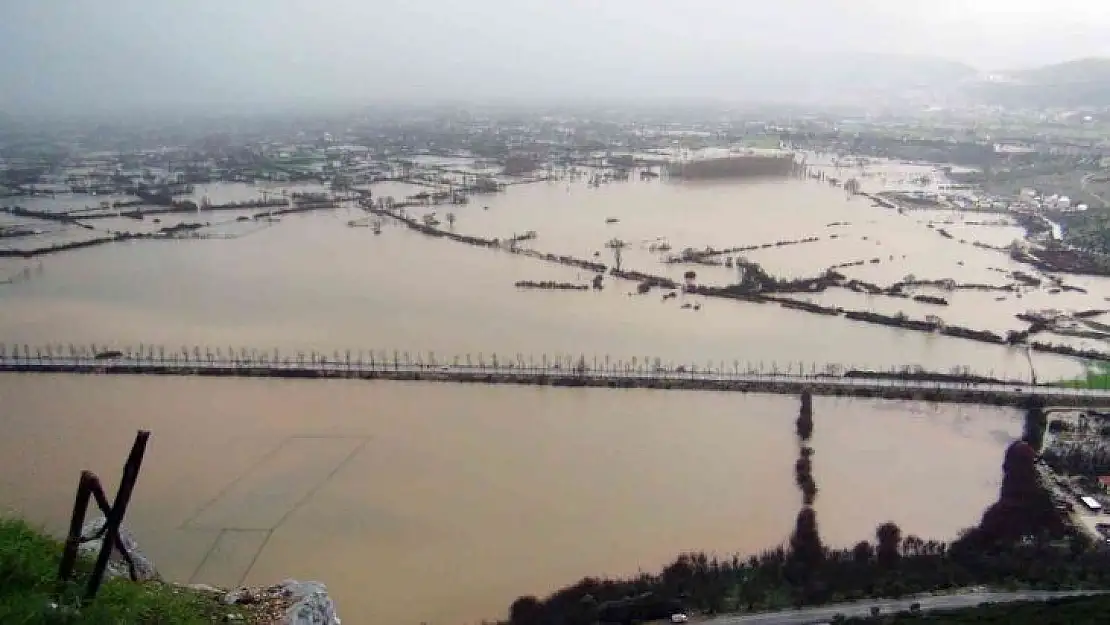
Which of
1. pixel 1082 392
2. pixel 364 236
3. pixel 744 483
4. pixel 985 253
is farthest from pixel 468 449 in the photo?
pixel 985 253

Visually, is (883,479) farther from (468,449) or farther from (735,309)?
(735,309)

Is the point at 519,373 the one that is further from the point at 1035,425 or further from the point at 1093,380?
the point at 1093,380

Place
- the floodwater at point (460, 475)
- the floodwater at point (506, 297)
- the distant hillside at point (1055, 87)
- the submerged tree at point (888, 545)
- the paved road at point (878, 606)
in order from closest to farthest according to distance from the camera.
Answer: the paved road at point (878, 606) → the submerged tree at point (888, 545) → the floodwater at point (460, 475) → the floodwater at point (506, 297) → the distant hillside at point (1055, 87)

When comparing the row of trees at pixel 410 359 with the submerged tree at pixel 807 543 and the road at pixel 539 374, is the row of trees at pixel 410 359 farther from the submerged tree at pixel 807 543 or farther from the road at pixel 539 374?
the submerged tree at pixel 807 543

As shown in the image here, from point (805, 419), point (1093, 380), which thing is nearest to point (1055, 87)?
point (1093, 380)

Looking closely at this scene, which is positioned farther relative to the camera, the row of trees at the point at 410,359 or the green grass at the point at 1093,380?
the row of trees at the point at 410,359

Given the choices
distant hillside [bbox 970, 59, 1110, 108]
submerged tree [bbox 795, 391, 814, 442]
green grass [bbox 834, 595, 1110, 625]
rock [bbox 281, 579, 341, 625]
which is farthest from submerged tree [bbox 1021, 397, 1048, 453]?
distant hillside [bbox 970, 59, 1110, 108]

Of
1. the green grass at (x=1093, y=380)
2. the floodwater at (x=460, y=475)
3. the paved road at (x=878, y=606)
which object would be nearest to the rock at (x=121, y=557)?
the floodwater at (x=460, y=475)

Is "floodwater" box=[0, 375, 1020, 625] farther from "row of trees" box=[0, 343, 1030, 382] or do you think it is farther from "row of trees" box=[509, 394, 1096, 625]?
"row of trees" box=[0, 343, 1030, 382]
